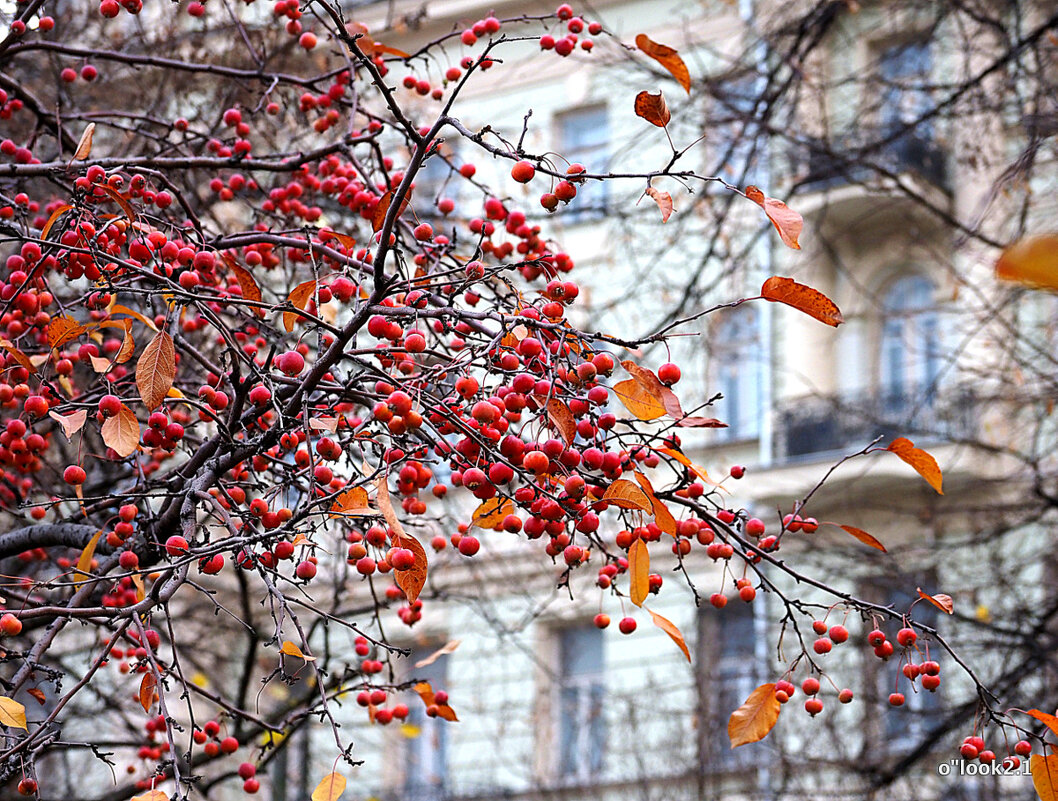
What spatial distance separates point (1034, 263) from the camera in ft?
4.17

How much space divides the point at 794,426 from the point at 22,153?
9.31m

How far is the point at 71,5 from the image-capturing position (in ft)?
25.1

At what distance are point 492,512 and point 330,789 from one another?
2.23 feet

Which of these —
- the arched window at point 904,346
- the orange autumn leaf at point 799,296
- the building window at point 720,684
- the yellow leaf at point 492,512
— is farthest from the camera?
the arched window at point 904,346

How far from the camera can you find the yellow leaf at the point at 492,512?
285 centimetres

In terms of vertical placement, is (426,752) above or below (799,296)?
below

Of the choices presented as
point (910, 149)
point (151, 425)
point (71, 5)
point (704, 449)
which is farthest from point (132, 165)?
point (910, 149)

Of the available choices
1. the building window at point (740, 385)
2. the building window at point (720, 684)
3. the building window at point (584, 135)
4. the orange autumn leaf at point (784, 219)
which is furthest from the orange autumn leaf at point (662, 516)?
the building window at point (584, 135)

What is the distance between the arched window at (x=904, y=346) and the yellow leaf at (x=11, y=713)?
10.3m

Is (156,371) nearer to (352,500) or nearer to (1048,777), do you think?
(352,500)

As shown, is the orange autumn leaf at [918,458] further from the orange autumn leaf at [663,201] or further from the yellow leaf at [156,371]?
the yellow leaf at [156,371]

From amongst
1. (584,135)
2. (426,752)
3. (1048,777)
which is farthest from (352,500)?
(584,135)

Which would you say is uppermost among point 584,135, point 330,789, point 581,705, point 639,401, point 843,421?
point 584,135

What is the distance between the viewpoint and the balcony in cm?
1172
